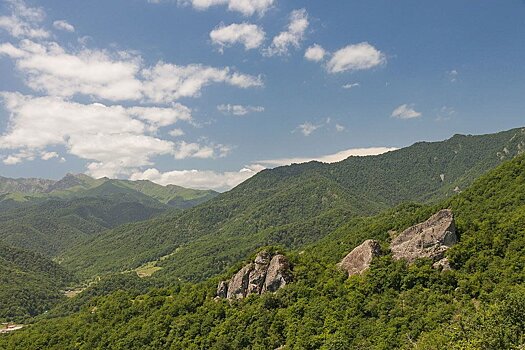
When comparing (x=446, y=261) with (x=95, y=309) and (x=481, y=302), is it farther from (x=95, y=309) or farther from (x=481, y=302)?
(x=95, y=309)

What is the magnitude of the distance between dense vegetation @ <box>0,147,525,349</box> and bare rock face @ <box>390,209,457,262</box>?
2336 mm

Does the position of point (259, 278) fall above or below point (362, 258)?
below

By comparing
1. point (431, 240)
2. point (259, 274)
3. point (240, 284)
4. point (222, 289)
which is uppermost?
point (431, 240)

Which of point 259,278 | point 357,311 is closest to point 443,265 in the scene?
point 357,311

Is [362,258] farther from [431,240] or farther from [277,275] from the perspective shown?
[277,275]

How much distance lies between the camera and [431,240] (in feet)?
279

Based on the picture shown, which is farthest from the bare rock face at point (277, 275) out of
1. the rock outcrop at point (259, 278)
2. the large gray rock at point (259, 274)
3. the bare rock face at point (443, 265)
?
the bare rock face at point (443, 265)

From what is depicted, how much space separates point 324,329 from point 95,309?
87.3 metres

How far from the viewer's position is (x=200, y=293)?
105 metres

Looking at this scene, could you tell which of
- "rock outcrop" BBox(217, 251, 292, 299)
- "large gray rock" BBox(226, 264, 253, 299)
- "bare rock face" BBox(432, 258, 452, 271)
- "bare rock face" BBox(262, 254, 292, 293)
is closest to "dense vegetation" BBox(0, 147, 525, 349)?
"bare rock face" BBox(432, 258, 452, 271)

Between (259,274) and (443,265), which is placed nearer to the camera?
(443,265)

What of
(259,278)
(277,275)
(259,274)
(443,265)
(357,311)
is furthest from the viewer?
(259,274)

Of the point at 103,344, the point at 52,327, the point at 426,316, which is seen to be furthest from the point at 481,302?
the point at 52,327

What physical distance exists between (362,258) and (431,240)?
653 inches
